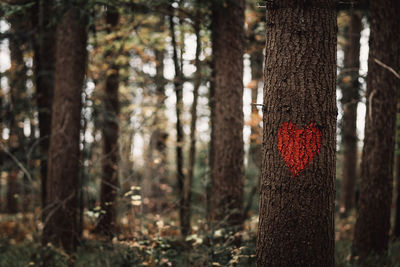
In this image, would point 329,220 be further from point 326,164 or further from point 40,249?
point 40,249

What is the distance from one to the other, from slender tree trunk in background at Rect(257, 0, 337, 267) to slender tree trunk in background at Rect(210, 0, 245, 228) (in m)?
3.81

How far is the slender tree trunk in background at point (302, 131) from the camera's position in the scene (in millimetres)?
2871

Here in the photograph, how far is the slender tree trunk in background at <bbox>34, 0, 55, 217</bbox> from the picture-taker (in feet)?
30.5

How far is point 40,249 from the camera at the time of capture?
618 cm

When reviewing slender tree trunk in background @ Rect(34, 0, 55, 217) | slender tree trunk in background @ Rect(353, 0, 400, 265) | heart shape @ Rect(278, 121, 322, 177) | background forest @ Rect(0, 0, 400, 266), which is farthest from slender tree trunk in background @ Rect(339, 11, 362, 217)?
heart shape @ Rect(278, 121, 322, 177)

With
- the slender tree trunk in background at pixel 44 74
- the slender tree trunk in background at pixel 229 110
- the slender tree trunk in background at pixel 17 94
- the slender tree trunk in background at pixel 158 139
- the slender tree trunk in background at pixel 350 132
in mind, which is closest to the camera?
the slender tree trunk in background at pixel 229 110

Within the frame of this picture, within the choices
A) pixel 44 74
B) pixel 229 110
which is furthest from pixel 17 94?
pixel 229 110

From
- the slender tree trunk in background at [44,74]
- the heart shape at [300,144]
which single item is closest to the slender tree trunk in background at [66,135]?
the slender tree trunk in background at [44,74]

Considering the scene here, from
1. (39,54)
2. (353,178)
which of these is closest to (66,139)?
(39,54)

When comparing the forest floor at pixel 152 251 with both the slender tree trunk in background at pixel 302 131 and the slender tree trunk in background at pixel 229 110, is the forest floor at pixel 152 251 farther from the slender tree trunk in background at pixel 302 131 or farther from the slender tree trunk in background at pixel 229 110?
the slender tree trunk in background at pixel 302 131

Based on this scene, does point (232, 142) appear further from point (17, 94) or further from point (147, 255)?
point (17, 94)

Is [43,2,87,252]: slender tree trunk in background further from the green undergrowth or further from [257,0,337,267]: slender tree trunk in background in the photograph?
[257,0,337,267]: slender tree trunk in background

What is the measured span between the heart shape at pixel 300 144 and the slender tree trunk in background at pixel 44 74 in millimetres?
7883

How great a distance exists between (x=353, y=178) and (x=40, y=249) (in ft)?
38.8
